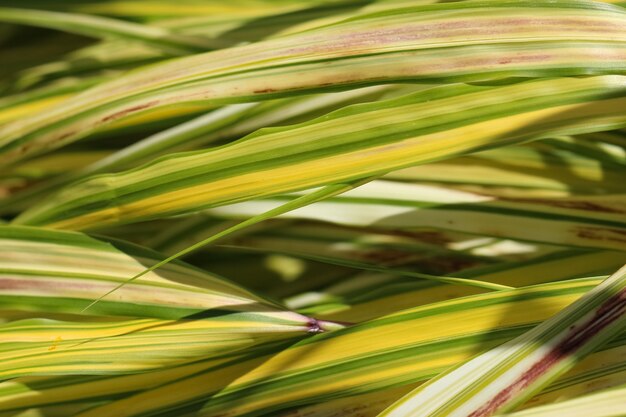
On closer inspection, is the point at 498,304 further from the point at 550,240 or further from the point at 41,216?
the point at 41,216

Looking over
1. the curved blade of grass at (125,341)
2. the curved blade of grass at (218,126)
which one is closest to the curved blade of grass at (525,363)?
the curved blade of grass at (125,341)

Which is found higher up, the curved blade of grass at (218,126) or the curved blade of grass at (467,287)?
the curved blade of grass at (218,126)

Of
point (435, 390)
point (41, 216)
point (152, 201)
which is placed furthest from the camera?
point (41, 216)

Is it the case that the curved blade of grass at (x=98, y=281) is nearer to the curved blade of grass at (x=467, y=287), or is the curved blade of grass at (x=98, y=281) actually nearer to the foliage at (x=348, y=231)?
the foliage at (x=348, y=231)

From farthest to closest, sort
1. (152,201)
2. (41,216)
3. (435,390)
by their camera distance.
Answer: (41,216) → (152,201) → (435,390)

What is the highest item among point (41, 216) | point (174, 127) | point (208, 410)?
point (174, 127)

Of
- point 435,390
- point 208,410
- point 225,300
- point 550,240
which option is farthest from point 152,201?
point 550,240

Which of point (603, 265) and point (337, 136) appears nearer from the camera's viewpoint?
point (337, 136)

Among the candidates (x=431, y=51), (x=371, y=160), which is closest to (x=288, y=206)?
(x=371, y=160)
